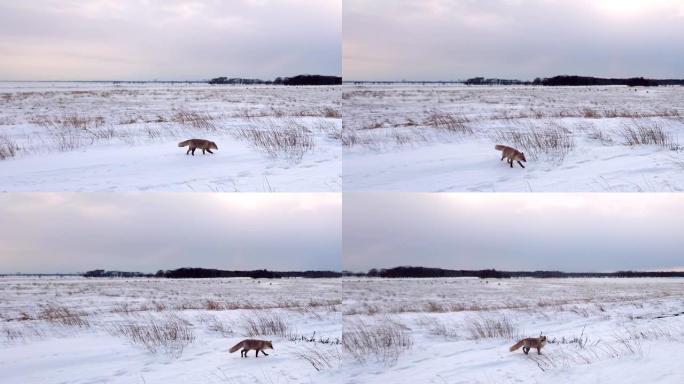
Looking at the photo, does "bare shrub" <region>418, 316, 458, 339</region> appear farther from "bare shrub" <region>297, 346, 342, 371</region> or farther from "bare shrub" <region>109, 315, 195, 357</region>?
"bare shrub" <region>109, 315, 195, 357</region>

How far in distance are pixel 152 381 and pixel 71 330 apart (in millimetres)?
2220

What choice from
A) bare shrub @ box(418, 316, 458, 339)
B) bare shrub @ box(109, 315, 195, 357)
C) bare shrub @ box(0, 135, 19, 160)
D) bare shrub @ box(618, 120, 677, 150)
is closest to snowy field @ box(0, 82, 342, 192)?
bare shrub @ box(0, 135, 19, 160)

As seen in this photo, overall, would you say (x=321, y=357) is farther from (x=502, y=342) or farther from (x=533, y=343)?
(x=533, y=343)

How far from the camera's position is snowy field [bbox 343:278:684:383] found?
5910 mm

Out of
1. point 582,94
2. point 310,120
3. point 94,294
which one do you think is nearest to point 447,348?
point 310,120

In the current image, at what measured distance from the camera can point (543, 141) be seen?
7543 millimetres

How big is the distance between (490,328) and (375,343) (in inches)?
67.0

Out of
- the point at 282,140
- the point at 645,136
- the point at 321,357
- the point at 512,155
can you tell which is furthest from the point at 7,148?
the point at 645,136

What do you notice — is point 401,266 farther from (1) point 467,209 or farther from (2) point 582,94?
(2) point 582,94

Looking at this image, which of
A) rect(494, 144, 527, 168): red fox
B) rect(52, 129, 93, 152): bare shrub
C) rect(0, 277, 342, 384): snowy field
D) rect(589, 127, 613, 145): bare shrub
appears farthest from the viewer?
rect(52, 129, 93, 152): bare shrub

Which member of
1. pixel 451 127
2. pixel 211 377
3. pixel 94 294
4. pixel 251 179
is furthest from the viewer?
pixel 94 294

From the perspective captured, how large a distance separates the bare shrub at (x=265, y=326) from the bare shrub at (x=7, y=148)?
3.84m

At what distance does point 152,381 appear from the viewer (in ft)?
20.8

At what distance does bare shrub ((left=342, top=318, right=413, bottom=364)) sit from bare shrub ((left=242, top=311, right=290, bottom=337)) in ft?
3.74
